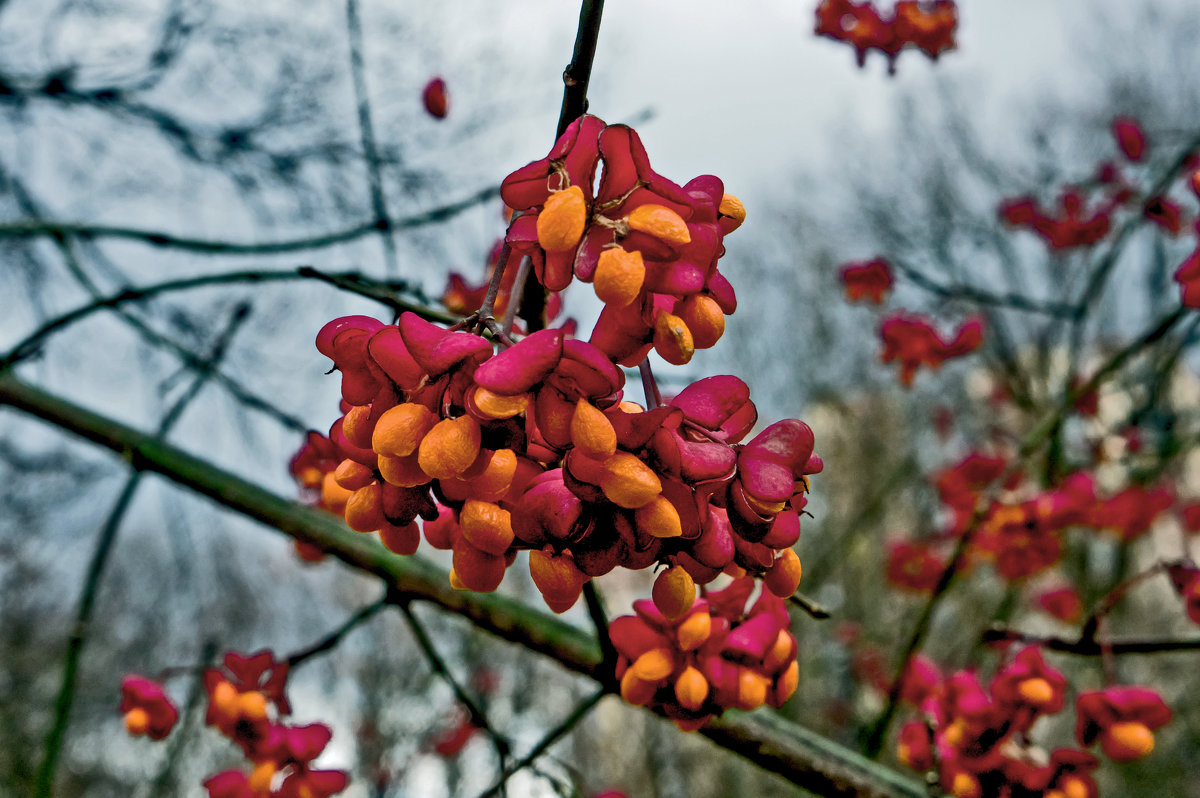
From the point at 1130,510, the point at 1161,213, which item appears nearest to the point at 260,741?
the point at 1161,213

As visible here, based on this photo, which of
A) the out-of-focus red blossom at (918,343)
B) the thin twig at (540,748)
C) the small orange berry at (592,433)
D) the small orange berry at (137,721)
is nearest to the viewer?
the small orange berry at (592,433)

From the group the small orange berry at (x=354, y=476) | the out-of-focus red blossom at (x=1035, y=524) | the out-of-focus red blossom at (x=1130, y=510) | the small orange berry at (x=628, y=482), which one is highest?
the out-of-focus red blossom at (x=1130, y=510)

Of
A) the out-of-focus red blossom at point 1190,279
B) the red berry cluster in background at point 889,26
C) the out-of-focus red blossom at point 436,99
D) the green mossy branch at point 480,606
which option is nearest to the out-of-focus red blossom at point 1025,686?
the green mossy branch at point 480,606

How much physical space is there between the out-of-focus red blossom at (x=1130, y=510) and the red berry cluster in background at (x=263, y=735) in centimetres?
348

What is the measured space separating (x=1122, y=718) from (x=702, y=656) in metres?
1.17

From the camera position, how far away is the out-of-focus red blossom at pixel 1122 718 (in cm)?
167

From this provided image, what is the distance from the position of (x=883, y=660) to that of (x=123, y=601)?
356 inches

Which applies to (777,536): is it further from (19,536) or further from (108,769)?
(108,769)

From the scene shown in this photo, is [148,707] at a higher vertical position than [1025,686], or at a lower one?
higher

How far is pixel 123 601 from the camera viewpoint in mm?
9609

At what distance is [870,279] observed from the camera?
4336 mm

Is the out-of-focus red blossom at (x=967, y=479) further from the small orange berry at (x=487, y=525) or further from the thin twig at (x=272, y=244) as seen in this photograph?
the small orange berry at (x=487, y=525)

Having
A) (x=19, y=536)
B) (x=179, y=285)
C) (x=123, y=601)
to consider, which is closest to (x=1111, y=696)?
(x=179, y=285)

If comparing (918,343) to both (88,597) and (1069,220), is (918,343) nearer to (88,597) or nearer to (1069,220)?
(1069,220)
